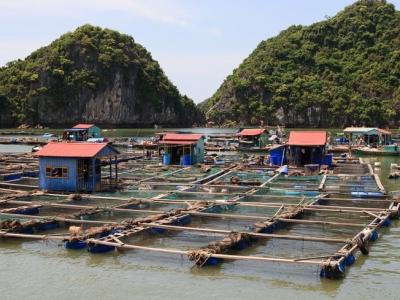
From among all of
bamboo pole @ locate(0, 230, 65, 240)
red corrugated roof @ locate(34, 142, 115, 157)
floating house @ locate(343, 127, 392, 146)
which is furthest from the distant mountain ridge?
bamboo pole @ locate(0, 230, 65, 240)

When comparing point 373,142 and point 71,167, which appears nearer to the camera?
point 71,167

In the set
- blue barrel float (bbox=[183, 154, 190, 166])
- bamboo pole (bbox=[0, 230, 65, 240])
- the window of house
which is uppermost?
the window of house

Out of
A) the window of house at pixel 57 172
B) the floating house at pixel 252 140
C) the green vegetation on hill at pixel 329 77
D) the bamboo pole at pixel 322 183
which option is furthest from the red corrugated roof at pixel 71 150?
the green vegetation on hill at pixel 329 77

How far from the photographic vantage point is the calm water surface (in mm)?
11945

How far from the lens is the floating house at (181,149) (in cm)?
3588

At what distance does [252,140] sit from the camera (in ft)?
191

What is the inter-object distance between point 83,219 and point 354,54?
443 feet

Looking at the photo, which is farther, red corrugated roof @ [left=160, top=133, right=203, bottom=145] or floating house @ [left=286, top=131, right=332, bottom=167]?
red corrugated roof @ [left=160, top=133, right=203, bottom=145]

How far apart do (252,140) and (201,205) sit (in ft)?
128

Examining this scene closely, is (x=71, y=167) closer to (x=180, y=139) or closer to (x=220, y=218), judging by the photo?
A: (x=220, y=218)

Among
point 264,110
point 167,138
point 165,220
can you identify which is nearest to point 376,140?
point 167,138

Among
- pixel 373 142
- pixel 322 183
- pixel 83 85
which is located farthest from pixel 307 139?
pixel 83 85

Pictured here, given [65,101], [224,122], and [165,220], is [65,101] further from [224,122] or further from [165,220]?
[165,220]

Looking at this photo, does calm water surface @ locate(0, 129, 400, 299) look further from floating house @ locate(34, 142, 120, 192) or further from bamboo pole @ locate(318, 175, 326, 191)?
bamboo pole @ locate(318, 175, 326, 191)
